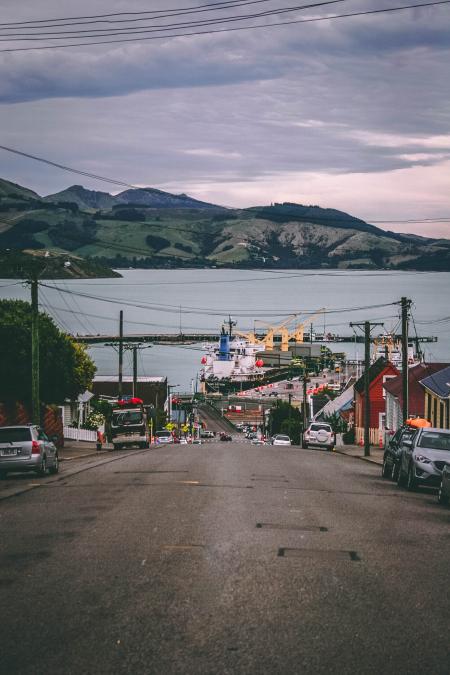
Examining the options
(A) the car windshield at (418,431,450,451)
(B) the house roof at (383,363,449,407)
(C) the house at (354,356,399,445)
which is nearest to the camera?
(A) the car windshield at (418,431,450,451)

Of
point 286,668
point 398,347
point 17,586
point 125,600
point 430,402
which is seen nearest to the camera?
point 286,668

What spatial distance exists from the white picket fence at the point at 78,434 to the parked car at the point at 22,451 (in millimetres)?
34425

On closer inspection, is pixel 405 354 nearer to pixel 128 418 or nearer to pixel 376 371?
pixel 128 418

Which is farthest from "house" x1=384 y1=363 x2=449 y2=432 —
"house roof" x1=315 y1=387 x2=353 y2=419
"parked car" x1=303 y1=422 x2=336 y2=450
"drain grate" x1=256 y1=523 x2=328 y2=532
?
"drain grate" x1=256 y1=523 x2=328 y2=532

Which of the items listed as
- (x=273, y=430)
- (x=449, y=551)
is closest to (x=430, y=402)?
(x=449, y=551)

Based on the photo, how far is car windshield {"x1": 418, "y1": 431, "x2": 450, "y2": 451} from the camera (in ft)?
86.3

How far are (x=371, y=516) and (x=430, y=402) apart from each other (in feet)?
128

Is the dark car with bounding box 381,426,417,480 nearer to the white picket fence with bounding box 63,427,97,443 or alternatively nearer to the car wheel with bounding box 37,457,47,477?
the car wheel with bounding box 37,457,47,477

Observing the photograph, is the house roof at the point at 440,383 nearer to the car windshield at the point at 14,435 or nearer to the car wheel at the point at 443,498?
the car windshield at the point at 14,435

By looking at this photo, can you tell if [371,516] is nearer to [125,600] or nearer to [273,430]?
[125,600]

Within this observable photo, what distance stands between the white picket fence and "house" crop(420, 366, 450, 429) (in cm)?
2372

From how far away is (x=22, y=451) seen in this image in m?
28.0

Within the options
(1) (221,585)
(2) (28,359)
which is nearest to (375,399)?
(2) (28,359)

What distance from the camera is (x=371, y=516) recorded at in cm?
1823
